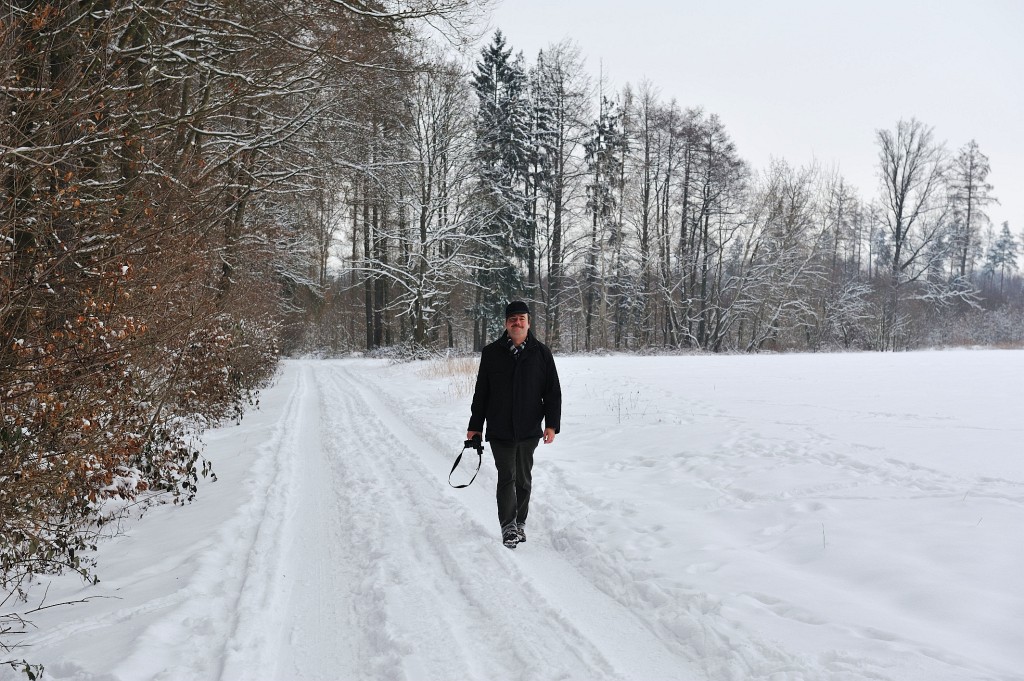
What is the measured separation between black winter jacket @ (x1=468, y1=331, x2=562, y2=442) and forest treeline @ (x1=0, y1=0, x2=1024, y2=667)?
2966mm

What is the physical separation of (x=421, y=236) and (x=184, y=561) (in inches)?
764

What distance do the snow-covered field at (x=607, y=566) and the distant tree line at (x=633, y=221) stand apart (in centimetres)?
1663

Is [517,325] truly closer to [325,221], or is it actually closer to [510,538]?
[510,538]

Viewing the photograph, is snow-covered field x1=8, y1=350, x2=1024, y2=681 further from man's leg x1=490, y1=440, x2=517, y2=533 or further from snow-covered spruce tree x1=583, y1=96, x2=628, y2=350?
snow-covered spruce tree x1=583, y1=96, x2=628, y2=350

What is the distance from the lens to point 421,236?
22828 millimetres

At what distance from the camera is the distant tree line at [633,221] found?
76.4 ft

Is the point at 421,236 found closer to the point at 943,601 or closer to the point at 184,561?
the point at 184,561

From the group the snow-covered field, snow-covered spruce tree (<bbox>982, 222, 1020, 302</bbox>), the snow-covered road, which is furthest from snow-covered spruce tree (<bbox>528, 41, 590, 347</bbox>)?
snow-covered spruce tree (<bbox>982, 222, 1020, 302</bbox>)

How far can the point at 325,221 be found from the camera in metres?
23.8

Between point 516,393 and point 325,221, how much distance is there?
2118cm

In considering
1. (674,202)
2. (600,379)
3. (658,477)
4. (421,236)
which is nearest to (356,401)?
(600,379)

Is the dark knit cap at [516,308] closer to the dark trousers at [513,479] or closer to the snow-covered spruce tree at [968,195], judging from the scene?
the dark trousers at [513,479]

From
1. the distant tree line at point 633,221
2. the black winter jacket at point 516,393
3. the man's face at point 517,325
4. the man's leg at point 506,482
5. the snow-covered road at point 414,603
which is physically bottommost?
the snow-covered road at point 414,603

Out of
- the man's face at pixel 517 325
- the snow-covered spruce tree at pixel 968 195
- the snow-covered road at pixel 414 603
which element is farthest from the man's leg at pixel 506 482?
the snow-covered spruce tree at pixel 968 195
